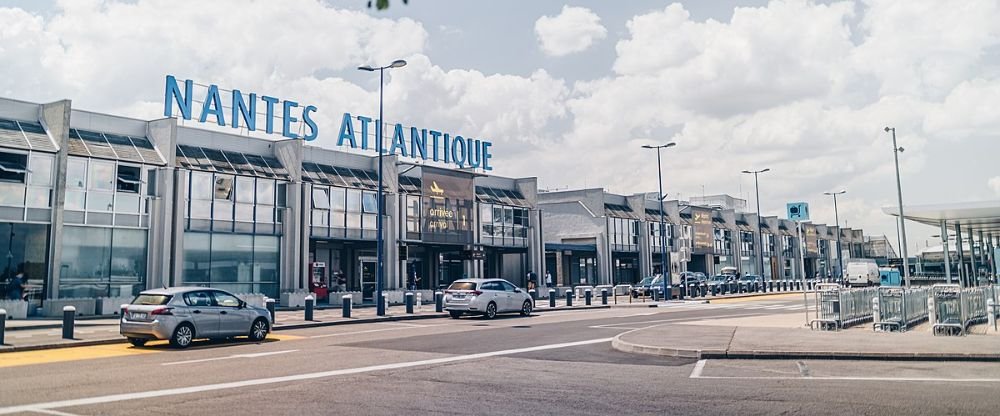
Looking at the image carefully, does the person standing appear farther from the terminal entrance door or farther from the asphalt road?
the terminal entrance door

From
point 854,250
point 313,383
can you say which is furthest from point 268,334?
point 854,250

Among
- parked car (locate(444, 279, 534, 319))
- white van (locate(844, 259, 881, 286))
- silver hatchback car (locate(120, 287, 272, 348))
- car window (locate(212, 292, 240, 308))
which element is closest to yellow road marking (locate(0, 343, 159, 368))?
silver hatchback car (locate(120, 287, 272, 348))

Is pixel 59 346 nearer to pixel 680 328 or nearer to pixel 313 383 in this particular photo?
A: pixel 313 383

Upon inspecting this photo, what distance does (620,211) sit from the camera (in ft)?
213

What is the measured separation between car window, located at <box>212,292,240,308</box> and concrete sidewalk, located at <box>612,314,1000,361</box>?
30.7 ft

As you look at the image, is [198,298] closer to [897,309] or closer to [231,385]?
[231,385]

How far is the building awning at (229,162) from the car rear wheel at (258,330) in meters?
16.0

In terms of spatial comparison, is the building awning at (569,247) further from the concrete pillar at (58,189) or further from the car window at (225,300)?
the car window at (225,300)

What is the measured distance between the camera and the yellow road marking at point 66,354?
14.5 meters

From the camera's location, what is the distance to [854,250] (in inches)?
4606

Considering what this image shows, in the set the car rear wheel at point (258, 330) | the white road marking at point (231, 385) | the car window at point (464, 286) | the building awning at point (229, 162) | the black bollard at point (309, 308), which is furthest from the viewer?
the building awning at point (229, 162)

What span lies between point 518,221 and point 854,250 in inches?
3400

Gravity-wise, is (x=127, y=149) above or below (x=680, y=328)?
above

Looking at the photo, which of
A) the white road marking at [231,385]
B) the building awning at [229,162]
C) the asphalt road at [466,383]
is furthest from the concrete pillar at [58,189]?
the white road marking at [231,385]
